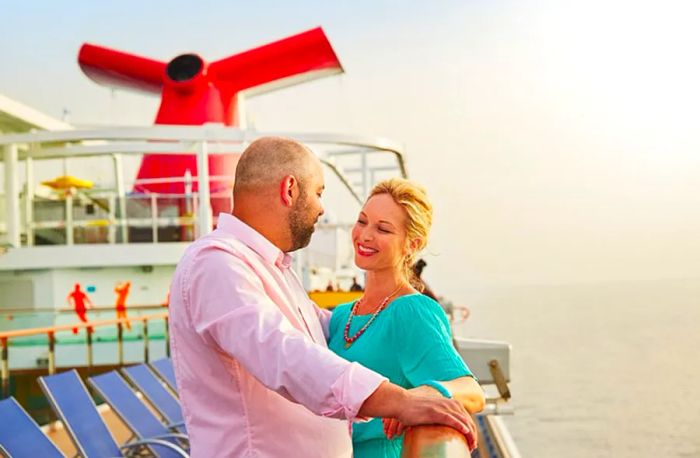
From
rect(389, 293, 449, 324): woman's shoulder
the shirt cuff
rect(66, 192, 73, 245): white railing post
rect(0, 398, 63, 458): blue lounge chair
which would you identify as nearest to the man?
the shirt cuff

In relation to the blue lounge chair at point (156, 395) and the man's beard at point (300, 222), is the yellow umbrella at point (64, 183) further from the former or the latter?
the man's beard at point (300, 222)

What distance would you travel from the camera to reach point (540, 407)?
31812 mm

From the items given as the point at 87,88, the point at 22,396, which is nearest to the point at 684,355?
the point at 87,88

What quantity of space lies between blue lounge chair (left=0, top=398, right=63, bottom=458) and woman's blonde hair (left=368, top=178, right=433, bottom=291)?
274cm

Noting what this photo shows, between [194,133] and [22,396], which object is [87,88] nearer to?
[194,133]

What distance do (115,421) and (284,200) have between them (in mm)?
7424

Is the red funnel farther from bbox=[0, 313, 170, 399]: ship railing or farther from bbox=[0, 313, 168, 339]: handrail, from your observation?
bbox=[0, 313, 170, 399]: ship railing

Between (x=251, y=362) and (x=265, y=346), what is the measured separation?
0.17ft

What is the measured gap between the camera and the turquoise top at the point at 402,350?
2.41 m

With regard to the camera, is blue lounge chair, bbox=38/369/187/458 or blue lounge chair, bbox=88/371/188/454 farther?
blue lounge chair, bbox=88/371/188/454

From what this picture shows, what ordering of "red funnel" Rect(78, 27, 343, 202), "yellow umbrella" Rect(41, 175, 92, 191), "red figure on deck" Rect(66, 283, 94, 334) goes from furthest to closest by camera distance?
"red funnel" Rect(78, 27, 343, 202) → "yellow umbrella" Rect(41, 175, 92, 191) → "red figure on deck" Rect(66, 283, 94, 334)

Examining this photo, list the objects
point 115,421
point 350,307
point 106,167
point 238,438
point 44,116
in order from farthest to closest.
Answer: point 106,167
point 44,116
point 115,421
point 350,307
point 238,438

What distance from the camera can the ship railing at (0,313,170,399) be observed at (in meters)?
8.68

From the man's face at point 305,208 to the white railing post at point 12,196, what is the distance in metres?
14.8
